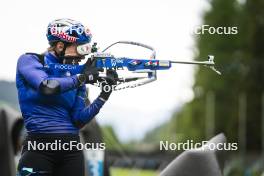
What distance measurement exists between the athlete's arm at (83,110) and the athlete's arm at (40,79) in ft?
0.68

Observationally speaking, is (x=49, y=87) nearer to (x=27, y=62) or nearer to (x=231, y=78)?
(x=27, y=62)

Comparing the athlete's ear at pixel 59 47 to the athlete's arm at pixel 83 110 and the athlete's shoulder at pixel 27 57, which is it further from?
the athlete's arm at pixel 83 110

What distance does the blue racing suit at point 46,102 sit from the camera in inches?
197

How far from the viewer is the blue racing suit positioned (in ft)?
16.5

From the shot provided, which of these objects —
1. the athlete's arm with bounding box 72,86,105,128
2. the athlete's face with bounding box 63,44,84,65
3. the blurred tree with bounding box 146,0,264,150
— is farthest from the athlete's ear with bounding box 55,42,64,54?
the blurred tree with bounding box 146,0,264,150

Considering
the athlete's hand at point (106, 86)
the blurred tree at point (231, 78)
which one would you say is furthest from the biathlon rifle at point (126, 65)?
the blurred tree at point (231, 78)

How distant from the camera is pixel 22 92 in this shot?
5.11 metres

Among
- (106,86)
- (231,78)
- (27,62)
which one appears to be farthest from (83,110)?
(231,78)

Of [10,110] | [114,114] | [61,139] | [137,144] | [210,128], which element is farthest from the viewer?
[137,144]

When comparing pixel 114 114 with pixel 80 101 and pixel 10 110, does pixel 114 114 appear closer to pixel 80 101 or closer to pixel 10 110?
pixel 10 110

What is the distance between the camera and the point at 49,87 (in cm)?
490

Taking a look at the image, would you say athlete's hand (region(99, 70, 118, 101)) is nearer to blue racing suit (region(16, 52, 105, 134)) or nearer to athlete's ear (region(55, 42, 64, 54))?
blue racing suit (region(16, 52, 105, 134))

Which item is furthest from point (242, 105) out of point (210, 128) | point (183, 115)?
point (183, 115)

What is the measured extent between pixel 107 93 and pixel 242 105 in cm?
1472
